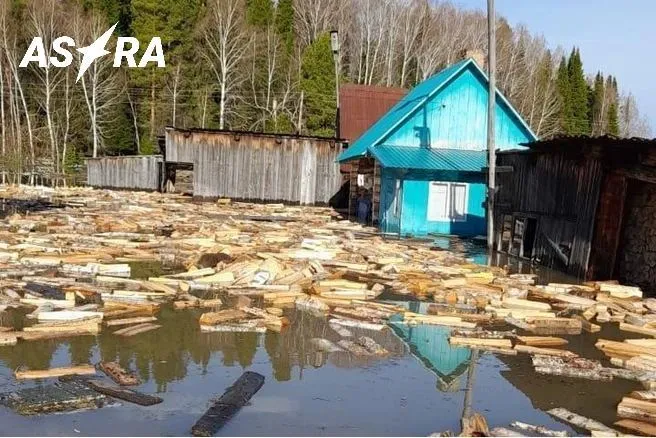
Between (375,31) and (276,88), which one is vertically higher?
(375,31)

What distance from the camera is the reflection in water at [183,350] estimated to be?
306 inches

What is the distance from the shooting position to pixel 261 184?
38625mm

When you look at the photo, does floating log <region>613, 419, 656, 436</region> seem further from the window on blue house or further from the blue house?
the window on blue house

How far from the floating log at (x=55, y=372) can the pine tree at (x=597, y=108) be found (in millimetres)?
80077

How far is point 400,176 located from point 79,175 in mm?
34926

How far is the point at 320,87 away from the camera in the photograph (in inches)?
2259

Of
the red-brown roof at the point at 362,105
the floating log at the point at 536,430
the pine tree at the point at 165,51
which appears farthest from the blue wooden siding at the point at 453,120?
the pine tree at the point at 165,51

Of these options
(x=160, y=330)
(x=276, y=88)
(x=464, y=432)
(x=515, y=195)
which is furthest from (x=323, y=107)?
(x=464, y=432)

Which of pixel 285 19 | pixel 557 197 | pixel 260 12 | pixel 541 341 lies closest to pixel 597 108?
pixel 285 19

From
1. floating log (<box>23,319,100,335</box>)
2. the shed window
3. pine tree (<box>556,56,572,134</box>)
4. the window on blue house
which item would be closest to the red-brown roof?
the window on blue house

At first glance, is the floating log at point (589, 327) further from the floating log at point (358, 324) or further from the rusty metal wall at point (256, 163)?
the rusty metal wall at point (256, 163)

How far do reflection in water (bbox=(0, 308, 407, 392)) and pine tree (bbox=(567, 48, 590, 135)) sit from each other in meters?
69.3

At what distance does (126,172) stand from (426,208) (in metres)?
29.5

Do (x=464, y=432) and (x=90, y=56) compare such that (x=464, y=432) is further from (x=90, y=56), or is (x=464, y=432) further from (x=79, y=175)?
(x=90, y=56)
